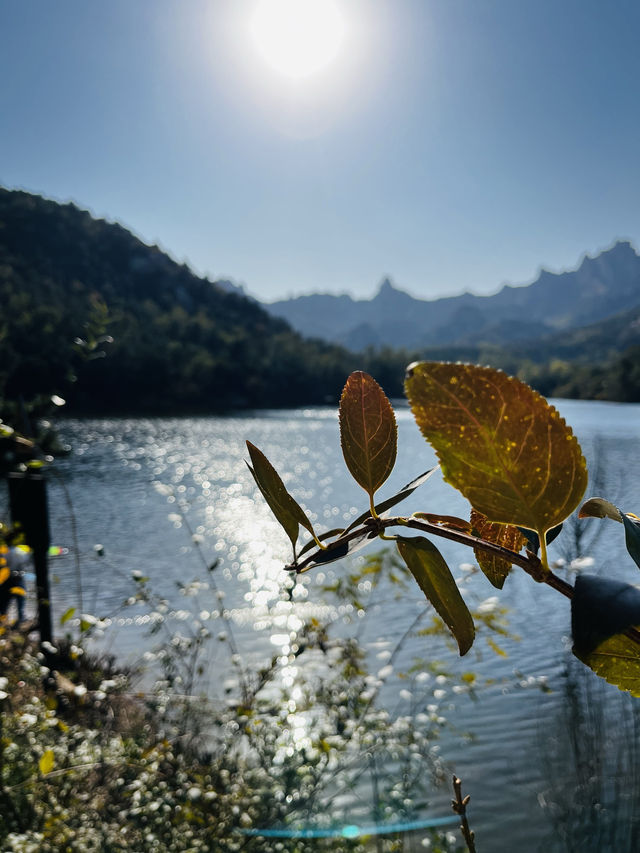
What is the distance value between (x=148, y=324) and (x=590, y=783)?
1162 inches

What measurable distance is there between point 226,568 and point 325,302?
11265 cm

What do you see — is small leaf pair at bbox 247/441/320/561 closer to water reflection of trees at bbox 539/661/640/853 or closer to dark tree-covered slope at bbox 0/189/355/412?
water reflection of trees at bbox 539/661/640/853

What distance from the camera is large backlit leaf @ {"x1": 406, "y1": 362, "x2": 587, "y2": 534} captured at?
0.38ft

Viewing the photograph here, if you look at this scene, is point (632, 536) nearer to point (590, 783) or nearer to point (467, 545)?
point (467, 545)

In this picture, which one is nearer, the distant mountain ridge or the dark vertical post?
the dark vertical post

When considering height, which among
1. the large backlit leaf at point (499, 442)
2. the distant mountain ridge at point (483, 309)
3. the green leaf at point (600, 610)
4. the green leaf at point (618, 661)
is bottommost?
the green leaf at point (618, 661)

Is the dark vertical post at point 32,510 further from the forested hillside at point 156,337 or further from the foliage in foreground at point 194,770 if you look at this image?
the forested hillside at point 156,337

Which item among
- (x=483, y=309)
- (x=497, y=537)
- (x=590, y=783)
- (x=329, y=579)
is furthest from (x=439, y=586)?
(x=483, y=309)

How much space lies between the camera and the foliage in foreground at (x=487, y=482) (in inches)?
4.5

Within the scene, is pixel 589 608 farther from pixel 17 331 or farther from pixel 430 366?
pixel 17 331

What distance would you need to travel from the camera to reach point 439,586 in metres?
0.16

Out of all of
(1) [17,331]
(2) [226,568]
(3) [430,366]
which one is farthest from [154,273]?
(3) [430,366]

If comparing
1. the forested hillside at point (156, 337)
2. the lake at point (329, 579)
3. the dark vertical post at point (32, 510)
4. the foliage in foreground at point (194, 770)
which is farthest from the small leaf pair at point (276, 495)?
the forested hillside at point (156, 337)

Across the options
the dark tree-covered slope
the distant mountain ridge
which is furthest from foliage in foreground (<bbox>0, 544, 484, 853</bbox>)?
the distant mountain ridge
